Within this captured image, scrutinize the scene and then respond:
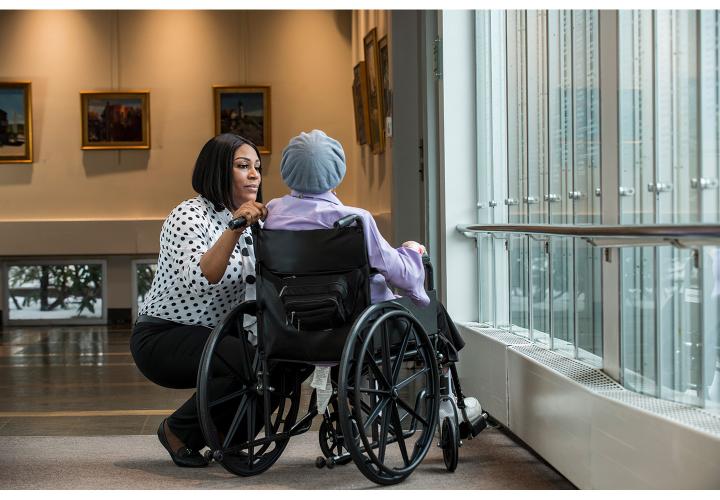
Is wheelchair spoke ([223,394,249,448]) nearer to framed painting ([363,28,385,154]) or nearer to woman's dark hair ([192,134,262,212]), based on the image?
woman's dark hair ([192,134,262,212])

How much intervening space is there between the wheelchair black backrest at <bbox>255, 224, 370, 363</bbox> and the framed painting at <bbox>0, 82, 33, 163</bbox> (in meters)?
8.09

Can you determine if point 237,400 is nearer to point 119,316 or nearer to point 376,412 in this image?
point 376,412

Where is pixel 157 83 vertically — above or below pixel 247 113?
above

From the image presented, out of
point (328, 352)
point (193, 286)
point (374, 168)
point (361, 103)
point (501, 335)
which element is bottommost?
point (501, 335)

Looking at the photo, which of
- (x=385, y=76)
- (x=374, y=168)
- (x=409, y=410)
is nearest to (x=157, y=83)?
(x=374, y=168)

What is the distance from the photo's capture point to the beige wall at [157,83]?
35.8ft

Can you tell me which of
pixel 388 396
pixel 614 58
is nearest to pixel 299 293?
pixel 388 396

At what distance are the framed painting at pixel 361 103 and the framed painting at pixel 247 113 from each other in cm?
157

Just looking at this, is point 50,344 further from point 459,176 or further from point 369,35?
point 459,176

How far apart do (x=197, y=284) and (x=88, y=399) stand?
228cm

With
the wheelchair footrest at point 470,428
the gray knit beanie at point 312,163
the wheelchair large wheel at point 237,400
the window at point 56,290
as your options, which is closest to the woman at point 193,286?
the wheelchair large wheel at point 237,400

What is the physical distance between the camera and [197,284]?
12.4 feet

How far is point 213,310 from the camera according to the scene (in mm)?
3949

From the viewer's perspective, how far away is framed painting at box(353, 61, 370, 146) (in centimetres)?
875
